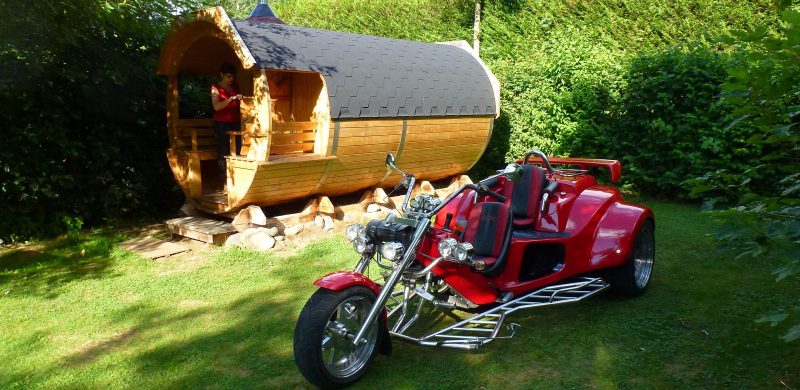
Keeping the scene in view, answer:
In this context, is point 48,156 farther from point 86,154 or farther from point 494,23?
point 494,23

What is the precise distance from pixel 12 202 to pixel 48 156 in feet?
2.15

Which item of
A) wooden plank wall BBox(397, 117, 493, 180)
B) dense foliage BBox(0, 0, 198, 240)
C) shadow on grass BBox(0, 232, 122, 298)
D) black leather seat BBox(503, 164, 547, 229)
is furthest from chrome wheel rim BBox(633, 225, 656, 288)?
dense foliage BBox(0, 0, 198, 240)

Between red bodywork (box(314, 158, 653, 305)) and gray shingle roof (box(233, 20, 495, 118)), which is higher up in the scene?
gray shingle roof (box(233, 20, 495, 118))

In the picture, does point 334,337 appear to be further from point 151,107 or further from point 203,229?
point 151,107

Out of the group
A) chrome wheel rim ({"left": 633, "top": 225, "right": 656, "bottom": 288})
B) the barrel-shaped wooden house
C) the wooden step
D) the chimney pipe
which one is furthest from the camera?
the chimney pipe

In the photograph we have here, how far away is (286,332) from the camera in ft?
15.3

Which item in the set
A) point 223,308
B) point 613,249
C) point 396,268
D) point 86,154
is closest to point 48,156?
point 86,154

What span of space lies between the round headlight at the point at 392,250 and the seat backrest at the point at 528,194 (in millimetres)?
1370

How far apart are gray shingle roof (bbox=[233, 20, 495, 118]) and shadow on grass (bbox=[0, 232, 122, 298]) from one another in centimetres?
A: 272

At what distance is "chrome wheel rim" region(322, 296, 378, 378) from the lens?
363 centimetres

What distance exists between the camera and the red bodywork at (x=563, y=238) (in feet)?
13.8

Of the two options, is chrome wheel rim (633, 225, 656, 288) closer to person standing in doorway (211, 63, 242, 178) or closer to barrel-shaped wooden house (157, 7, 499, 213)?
barrel-shaped wooden house (157, 7, 499, 213)

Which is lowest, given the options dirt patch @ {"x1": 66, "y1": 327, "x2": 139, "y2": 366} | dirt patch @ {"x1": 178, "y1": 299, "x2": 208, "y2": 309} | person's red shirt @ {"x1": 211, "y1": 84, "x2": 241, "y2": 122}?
dirt patch @ {"x1": 66, "y1": 327, "x2": 139, "y2": 366}

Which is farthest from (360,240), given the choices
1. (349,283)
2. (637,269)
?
(637,269)
